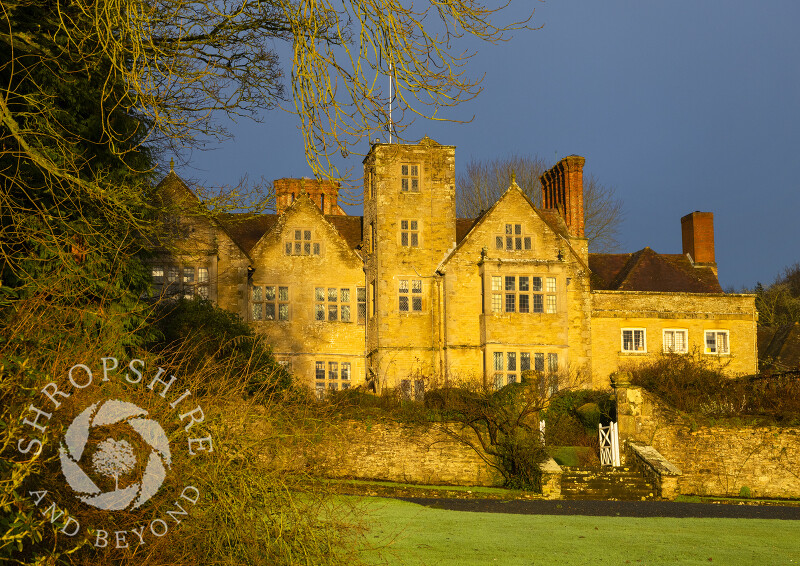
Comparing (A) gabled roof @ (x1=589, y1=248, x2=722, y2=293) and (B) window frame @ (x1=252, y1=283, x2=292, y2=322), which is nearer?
(B) window frame @ (x1=252, y1=283, x2=292, y2=322)

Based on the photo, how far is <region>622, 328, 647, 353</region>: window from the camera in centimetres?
3278

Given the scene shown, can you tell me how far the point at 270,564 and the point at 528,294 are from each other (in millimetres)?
24818

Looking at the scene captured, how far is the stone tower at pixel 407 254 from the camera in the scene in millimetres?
30672

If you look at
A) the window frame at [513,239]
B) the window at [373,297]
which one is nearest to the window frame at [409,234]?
the window at [373,297]

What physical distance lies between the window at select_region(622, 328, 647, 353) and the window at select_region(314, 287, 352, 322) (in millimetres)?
10434

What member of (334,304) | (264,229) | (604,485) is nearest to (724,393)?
(604,485)

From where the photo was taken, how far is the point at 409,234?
31.4 metres

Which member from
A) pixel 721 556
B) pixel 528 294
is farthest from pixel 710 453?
pixel 528 294

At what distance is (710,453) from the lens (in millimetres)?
20000

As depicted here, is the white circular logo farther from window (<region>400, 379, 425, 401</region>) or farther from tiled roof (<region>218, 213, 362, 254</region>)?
tiled roof (<region>218, 213, 362, 254</region>)

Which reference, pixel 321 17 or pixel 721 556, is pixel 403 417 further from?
pixel 321 17

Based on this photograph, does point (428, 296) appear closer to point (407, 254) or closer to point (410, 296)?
point (410, 296)

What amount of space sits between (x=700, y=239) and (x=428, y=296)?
45.4 ft

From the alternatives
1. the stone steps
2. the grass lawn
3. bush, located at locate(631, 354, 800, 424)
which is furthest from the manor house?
the grass lawn
